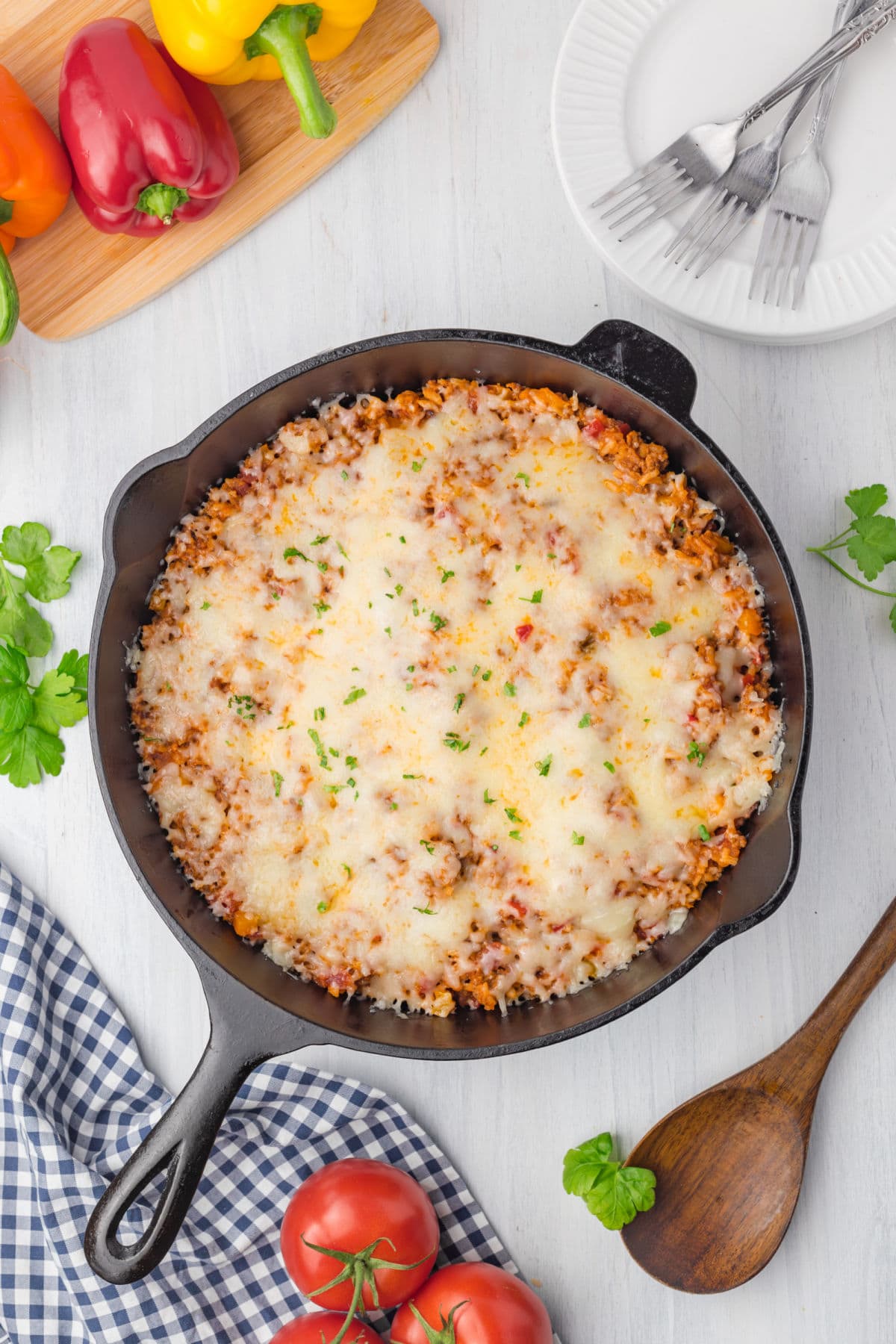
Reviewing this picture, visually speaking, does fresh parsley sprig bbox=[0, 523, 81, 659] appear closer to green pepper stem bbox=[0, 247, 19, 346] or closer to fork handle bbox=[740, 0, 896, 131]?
green pepper stem bbox=[0, 247, 19, 346]

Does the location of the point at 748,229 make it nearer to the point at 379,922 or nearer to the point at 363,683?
the point at 363,683


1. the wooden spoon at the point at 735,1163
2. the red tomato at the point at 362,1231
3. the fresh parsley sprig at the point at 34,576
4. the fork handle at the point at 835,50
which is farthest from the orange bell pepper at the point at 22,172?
the wooden spoon at the point at 735,1163

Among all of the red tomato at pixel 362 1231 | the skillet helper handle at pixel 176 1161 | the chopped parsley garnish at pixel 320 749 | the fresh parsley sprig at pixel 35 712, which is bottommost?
the red tomato at pixel 362 1231

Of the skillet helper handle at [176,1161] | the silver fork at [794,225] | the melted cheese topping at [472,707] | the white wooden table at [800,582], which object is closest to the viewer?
the skillet helper handle at [176,1161]

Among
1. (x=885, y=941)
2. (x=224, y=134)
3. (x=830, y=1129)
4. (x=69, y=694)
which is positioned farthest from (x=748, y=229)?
(x=830, y=1129)

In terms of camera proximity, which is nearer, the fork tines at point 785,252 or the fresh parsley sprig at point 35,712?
the fork tines at point 785,252

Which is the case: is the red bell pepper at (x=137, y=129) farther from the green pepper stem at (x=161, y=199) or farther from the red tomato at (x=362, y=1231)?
the red tomato at (x=362, y=1231)

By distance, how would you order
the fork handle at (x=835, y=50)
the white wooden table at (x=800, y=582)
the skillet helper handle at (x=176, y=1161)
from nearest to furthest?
1. the skillet helper handle at (x=176, y=1161)
2. the fork handle at (x=835, y=50)
3. the white wooden table at (x=800, y=582)

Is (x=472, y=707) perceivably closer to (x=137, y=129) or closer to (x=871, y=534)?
(x=871, y=534)
